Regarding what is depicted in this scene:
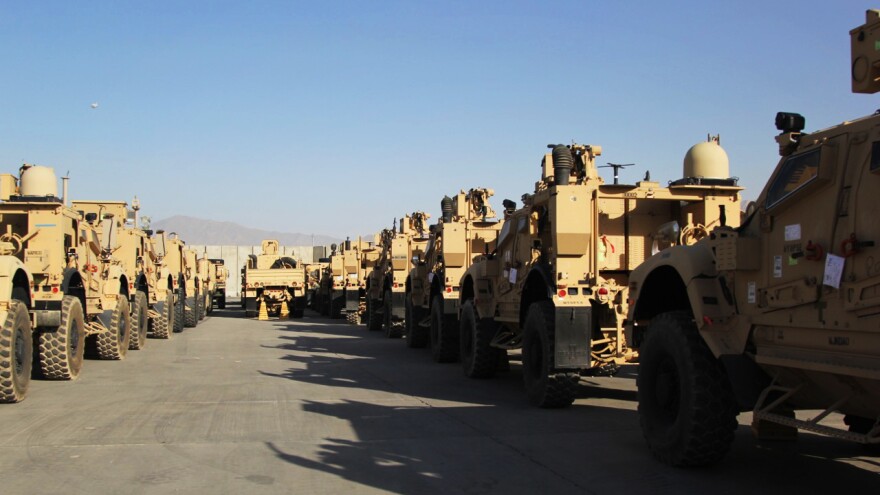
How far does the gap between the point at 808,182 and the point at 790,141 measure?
485 millimetres

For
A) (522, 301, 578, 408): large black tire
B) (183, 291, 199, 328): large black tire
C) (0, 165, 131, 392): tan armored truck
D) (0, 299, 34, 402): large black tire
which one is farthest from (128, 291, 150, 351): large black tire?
(522, 301, 578, 408): large black tire

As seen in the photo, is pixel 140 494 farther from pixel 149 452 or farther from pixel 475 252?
pixel 475 252

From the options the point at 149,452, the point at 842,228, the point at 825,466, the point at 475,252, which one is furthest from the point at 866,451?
the point at 475,252

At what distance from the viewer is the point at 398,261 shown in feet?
68.5

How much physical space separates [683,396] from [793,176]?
1.82 meters

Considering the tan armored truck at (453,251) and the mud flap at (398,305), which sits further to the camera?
the mud flap at (398,305)

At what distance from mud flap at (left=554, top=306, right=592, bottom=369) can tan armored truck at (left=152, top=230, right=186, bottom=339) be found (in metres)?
13.7

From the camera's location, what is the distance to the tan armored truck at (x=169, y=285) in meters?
20.6

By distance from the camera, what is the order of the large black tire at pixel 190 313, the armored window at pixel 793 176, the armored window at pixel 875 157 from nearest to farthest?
the armored window at pixel 875 157
the armored window at pixel 793 176
the large black tire at pixel 190 313

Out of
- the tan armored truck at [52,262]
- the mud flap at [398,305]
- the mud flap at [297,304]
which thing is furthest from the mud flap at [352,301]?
the tan armored truck at [52,262]

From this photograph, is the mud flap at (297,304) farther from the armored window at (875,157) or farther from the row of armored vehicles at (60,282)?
the armored window at (875,157)

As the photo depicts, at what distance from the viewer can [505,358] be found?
13109mm

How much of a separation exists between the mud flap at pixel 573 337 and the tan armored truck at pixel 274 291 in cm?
2500

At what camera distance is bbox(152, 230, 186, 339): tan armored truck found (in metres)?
20.6
